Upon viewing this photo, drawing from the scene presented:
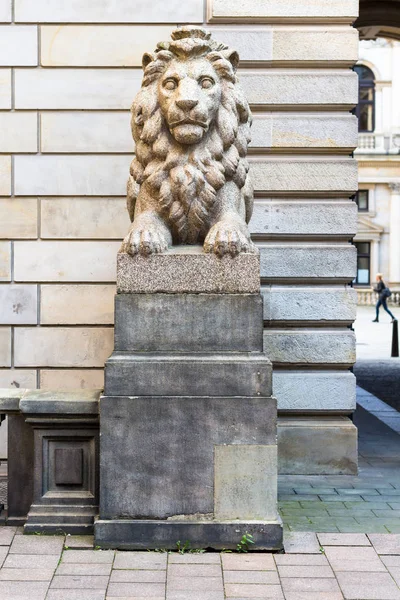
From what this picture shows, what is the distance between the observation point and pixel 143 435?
218 inches

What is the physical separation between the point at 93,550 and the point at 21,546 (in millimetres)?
491

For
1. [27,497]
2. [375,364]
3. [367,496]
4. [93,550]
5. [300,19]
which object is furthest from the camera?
[375,364]

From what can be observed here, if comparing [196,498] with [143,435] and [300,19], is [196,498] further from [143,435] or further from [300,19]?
[300,19]

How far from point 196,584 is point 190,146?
3066mm

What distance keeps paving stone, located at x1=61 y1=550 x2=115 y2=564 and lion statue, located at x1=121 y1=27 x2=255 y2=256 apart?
2079 millimetres

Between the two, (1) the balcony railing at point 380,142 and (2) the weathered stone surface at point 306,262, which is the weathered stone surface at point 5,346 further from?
(1) the balcony railing at point 380,142

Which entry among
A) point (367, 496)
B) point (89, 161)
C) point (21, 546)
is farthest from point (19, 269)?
point (367, 496)

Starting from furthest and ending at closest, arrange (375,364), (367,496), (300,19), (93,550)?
(375,364)
(300,19)
(367,496)
(93,550)

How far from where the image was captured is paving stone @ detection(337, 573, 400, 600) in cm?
467

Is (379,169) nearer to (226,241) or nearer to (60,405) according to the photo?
(226,241)

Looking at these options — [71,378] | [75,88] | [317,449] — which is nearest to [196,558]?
[317,449]

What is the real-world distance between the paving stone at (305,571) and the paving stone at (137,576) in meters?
0.75

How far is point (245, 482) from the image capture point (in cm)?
554

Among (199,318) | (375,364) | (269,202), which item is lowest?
(375,364)
